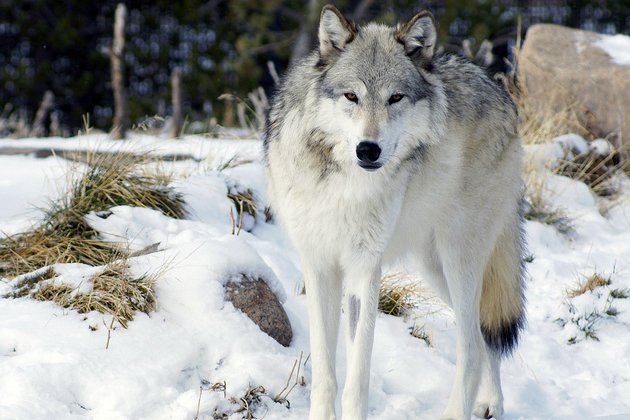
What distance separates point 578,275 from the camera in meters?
4.25

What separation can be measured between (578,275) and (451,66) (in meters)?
2.08

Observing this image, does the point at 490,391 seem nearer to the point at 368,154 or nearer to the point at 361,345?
the point at 361,345

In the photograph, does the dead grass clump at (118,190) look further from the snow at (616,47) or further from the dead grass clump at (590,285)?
the snow at (616,47)

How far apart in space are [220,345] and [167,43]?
418 inches

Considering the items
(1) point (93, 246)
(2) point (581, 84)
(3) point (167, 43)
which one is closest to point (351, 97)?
(1) point (93, 246)

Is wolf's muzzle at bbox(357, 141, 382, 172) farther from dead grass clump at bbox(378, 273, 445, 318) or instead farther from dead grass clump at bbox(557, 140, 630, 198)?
dead grass clump at bbox(557, 140, 630, 198)

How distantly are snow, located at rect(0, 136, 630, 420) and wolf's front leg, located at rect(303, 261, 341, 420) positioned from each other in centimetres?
16

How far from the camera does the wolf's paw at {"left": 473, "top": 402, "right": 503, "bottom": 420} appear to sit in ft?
9.50

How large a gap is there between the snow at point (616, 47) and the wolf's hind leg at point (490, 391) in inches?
194

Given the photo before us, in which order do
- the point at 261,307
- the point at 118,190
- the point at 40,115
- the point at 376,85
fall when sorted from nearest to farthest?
the point at 376,85
the point at 261,307
the point at 118,190
the point at 40,115

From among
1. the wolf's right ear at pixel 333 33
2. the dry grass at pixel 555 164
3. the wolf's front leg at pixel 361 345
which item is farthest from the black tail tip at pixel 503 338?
the dry grass at pixel 555 164

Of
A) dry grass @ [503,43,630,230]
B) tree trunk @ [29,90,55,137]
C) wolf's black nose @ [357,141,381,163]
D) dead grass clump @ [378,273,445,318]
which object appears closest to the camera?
wolf's black nose @ [357,141,381,163]

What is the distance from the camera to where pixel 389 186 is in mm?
2535

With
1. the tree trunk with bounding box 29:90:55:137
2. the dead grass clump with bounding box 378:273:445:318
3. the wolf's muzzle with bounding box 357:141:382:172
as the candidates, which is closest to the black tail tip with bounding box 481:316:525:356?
the dead grass clump with bounding box 378:273:445:318
